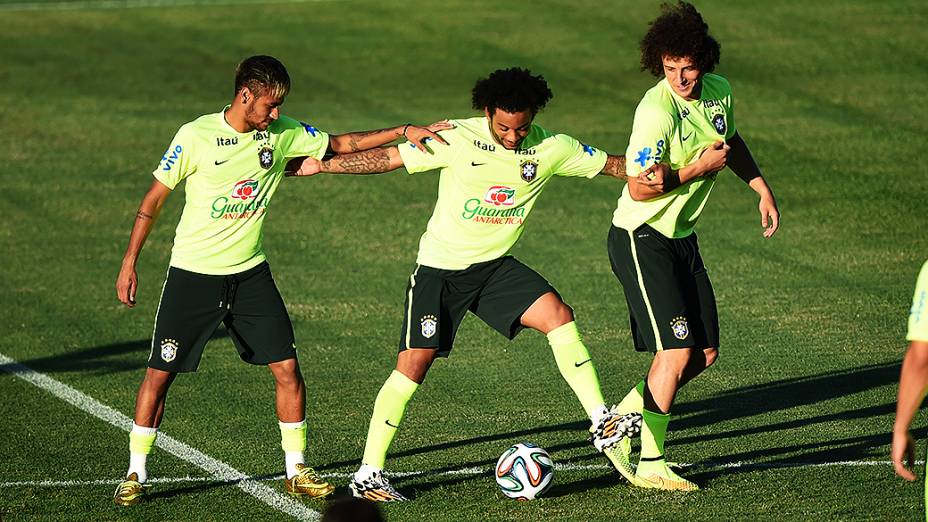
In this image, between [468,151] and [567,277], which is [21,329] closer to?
[567,277]

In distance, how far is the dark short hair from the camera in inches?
351

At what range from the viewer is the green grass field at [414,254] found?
9.66m

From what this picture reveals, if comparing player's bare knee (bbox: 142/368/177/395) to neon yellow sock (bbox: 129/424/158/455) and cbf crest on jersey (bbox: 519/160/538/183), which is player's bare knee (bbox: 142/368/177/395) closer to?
neon yellow sock (bbox: 129/424/158/455)

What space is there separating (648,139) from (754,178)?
1.15 metres

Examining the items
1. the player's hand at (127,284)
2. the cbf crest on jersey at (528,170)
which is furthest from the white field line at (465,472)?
the cbf crest on jersey at (528,170)

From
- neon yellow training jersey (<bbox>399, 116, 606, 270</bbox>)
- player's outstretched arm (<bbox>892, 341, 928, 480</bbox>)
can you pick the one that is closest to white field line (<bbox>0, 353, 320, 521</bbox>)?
neon yellow training jersey (<bbox>399, 116, 606, 270</bbox>)

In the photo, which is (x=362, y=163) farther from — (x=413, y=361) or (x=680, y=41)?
(x=680, y=41)

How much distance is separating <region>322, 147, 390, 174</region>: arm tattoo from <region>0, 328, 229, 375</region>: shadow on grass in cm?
347

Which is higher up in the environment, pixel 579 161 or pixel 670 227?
pixel 579 161

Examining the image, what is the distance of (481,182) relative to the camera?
9250 mm

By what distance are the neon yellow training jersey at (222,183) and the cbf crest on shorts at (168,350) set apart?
0.46m

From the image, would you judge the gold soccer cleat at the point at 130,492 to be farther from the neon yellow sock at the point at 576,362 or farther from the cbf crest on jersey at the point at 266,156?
the neon yellow sock at the point at 576,362

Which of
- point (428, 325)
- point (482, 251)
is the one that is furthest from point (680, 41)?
point (428, 325)

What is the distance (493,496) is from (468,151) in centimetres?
210
